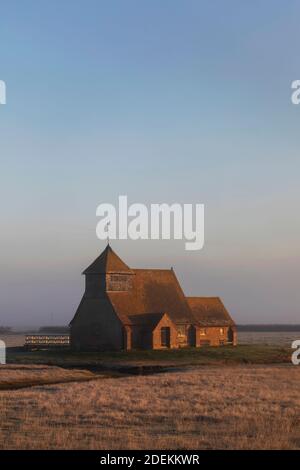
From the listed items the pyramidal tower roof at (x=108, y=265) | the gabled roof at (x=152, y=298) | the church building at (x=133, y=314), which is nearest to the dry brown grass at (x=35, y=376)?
the church building at (x=133, y=314)

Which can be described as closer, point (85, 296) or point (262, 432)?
point (262, 432)

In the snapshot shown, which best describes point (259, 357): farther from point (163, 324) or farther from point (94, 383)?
point (94, 383)

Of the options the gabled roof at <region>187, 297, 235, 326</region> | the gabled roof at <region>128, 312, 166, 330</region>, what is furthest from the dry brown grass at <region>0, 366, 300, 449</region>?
the gabled roof at <region>187, 297, 235, 326</region>

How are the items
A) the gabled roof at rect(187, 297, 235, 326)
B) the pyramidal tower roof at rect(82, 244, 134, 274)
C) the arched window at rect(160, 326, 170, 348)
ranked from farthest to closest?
the gabled roof at rect(187, 297, 235, 326) → the pyramidal tower roof at rect(82, 244, 134, 274) → the arched window at rect(160, 326, 170, 348)

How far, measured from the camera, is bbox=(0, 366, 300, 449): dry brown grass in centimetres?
2109

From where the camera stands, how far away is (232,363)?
202 feet

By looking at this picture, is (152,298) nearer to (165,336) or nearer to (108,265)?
(165,336)

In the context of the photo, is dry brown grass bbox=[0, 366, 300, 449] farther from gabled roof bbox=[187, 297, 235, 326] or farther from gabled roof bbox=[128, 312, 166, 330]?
gabled roof bbox=[187, 297, 235, 326]

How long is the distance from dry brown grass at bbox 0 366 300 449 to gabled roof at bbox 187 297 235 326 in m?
37.2

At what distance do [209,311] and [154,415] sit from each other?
5514cm

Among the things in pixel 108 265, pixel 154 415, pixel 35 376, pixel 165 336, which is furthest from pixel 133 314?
pixel 154 415

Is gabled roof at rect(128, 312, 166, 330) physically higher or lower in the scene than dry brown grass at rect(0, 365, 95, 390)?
higher
